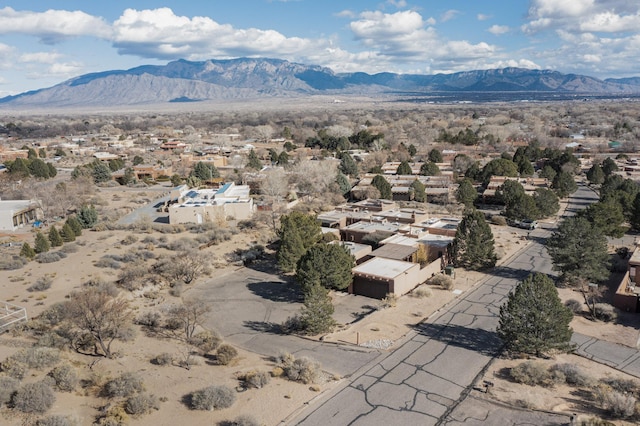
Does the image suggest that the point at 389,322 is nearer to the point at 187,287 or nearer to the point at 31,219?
the point at 187,287

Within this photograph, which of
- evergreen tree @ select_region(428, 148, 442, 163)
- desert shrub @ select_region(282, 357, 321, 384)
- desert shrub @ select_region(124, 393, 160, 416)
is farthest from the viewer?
evergreen tree @ select_region(428, 148, 442, 163)

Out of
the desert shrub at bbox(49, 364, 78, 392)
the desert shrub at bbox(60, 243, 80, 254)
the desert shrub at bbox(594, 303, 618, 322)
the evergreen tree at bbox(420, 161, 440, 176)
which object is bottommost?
the desert shrub at bbox(594, 303, 618, 322)

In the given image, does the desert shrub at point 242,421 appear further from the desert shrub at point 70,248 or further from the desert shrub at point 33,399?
the desert shrub at point 70,248

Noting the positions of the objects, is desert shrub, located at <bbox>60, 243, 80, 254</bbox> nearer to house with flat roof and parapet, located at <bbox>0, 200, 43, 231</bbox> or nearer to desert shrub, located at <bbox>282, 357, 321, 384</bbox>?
house with flat roof and parapet, located at <bbox>0, 200, 43, 231</bbox>

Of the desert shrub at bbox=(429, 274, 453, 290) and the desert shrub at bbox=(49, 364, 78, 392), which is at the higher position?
the desert shrub at bbox=(49, 364, 78, 392)

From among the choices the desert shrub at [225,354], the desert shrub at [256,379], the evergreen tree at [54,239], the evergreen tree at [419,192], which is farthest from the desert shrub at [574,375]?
the evergreen tree at [419,192]

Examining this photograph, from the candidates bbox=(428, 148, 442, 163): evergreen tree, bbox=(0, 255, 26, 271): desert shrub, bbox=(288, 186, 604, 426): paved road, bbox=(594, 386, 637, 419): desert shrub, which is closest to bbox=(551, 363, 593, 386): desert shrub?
bbox=(594, 386, 637, 419): desert shrub

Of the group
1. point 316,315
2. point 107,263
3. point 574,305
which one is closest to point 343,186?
point 107,263
